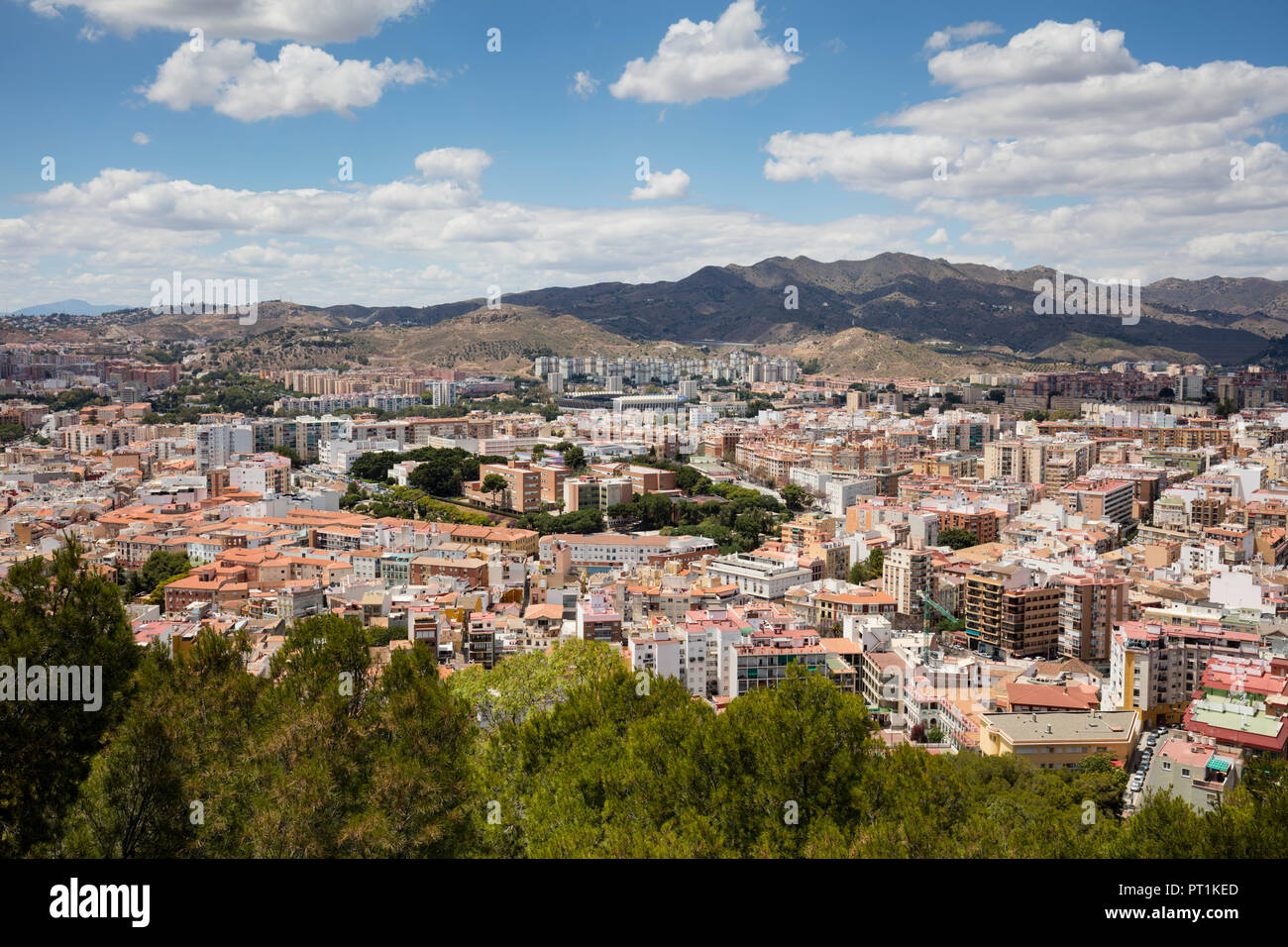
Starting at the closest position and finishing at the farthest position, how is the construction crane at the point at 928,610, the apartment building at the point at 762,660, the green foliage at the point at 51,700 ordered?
1. the green foliage at the point at 51,700
2. the apartment building at the point at 762,660
3. the construction crane at the point at 928,610

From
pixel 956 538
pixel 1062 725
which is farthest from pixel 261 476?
pixel 1062 725

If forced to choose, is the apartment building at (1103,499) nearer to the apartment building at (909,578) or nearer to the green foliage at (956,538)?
the green foliage at (956,538)

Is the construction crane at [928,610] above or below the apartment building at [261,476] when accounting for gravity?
below

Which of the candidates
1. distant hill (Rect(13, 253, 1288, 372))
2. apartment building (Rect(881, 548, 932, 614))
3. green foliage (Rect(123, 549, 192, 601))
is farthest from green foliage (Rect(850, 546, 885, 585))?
distant hill (Rect(13, 253, 1288, 372))

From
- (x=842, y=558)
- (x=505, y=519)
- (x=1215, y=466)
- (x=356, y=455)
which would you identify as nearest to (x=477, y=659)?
(x=842, y=558)

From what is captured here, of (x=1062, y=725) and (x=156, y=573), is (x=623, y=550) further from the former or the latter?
(x=1062, y=725)

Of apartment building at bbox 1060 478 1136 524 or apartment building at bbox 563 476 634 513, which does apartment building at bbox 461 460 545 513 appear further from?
apartment building at bbox 1060 478 1136 524

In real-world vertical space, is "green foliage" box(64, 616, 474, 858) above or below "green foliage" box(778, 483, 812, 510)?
above

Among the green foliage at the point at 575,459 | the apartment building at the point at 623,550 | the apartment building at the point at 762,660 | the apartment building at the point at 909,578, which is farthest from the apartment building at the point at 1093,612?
the green foliage at the point at 575,459
